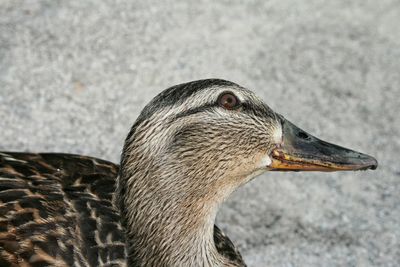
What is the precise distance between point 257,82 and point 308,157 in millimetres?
2548

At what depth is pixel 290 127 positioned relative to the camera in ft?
12.0

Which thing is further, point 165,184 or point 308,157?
point 308,157

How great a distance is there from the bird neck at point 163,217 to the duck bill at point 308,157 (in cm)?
35

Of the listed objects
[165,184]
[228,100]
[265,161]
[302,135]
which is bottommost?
[165,184]

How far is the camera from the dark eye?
3.41 meters

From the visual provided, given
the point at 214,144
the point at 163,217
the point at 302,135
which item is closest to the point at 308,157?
the point at 302,135

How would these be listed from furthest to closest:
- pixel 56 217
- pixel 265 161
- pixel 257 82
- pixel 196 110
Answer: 1. pixel 257 82
2. pixel 265 161
3. pixel 56 217
4. pixel 196 110

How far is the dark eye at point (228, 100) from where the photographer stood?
3410 millimetres

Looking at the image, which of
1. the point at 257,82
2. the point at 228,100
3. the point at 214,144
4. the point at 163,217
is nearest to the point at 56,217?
the point at 163,217

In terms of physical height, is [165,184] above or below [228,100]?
below

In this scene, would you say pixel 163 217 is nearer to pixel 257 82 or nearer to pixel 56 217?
pixel 56 217

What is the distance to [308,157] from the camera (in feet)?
11.8

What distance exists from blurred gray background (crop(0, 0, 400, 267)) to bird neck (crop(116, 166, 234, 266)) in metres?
1.24

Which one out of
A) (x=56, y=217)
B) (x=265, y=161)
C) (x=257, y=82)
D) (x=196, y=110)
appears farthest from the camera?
(x=257, y=82)
